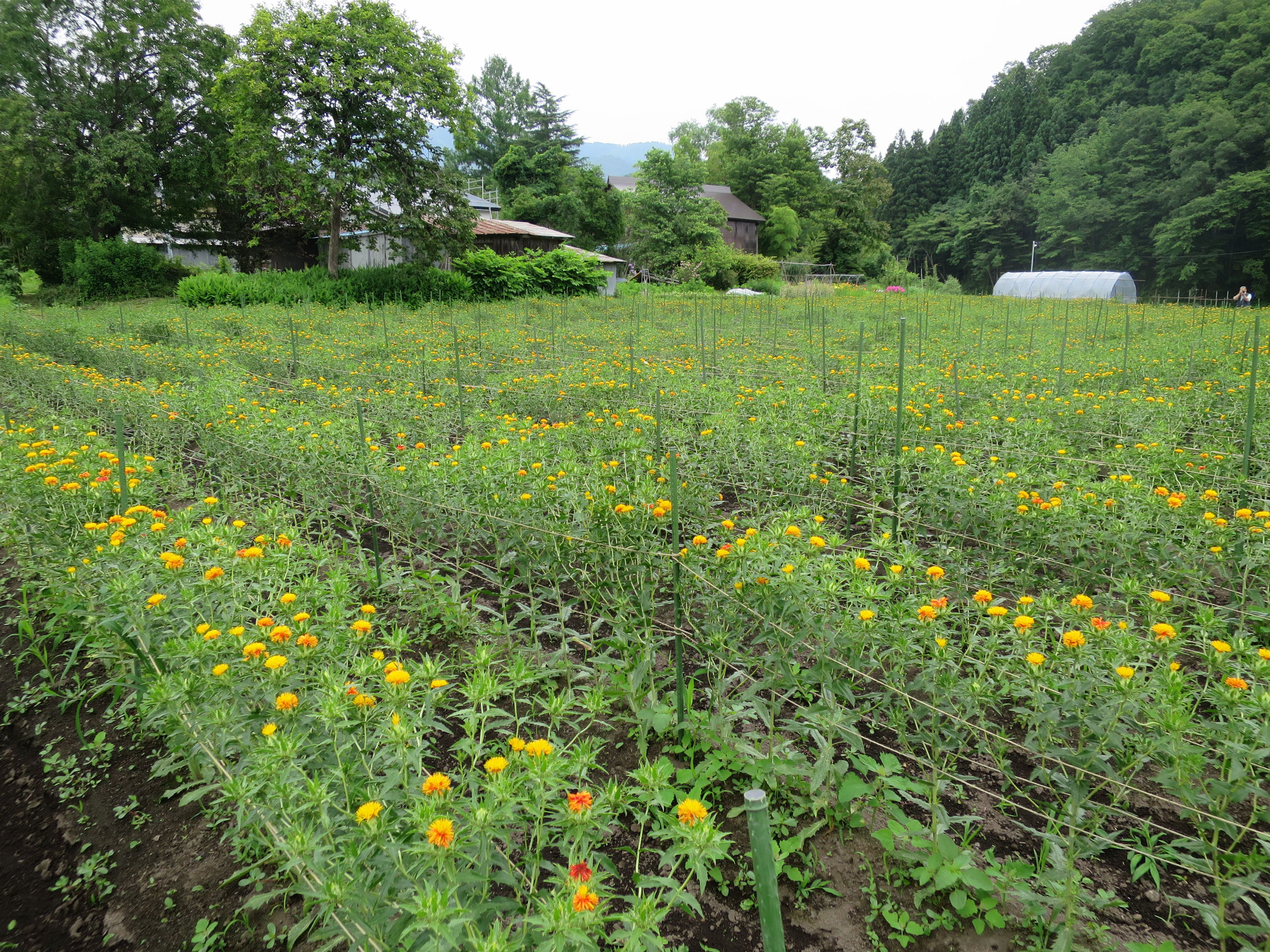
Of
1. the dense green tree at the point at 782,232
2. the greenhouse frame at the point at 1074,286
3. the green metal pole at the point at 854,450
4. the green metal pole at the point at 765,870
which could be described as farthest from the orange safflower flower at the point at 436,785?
the dense green tree at the point at 782,232

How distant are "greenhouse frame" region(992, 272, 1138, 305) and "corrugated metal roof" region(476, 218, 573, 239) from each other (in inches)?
684

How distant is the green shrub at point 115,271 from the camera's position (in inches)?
805

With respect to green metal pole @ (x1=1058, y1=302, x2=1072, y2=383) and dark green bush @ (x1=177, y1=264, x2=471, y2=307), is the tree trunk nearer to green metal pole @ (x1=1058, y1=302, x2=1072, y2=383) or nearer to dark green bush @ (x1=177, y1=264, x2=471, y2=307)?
dark green bush @ (x1=177, y1=264, x2=471, y2=307)

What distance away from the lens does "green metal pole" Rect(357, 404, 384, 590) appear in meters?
2.90

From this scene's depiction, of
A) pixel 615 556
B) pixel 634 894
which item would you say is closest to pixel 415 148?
pixel 615 556

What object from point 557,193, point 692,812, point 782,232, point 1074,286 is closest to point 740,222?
point 782,232

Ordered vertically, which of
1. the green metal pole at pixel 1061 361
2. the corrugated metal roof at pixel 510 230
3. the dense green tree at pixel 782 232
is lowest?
the green metal pole at pixel 1061 361

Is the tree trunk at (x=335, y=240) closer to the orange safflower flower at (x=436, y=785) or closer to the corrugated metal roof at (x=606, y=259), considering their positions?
the corrugated metal roof at (x=606, y=259)

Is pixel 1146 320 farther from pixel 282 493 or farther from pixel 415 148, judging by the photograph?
pixel 415 148

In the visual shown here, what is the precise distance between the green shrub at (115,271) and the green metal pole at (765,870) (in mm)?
25125

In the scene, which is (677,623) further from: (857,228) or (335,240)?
(857,228)

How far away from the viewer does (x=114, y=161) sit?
829 inches

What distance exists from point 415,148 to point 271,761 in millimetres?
21251

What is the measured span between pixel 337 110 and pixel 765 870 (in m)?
21.8
